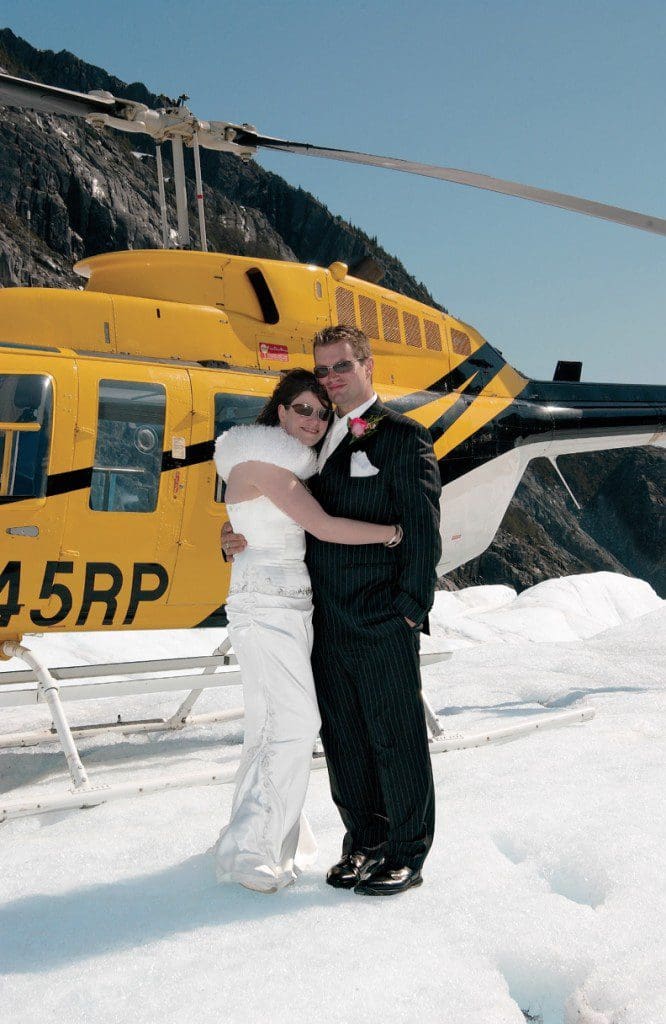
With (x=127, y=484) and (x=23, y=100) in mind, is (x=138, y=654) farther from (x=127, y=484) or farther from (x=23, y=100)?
(x=23, y=100)

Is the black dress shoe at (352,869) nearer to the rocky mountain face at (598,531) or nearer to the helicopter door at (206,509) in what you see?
the helicopter door at (206,509)

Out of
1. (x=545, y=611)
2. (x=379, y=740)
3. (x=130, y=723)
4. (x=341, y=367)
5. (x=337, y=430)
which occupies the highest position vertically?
(x=341, y=367)

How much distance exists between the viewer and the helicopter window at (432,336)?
7137 mm

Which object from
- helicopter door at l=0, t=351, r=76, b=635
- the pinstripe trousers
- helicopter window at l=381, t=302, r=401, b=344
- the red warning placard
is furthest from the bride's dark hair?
helicopter window at l=381, t=302, r=401, b=344

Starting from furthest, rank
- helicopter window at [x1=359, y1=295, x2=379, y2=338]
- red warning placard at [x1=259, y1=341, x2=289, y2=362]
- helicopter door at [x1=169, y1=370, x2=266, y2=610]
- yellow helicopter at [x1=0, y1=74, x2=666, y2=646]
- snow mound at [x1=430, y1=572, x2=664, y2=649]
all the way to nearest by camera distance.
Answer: snow mound at [x1=430, y1=572, x2=664, y2=649]
helicopter window at [x1=359, y1=295, x2=379, y2=338]
red warning placard at [x1=259, y1=341, x2=289, y2=362]
helicopter door at [x1=169, y1=370, x2=266, y2=610]
yellow helicopter at [x1=0, y1=74, x2=666, y2=646]

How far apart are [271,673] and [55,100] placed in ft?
14.9

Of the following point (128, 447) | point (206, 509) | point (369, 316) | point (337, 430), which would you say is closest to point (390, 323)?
point (369, 316)

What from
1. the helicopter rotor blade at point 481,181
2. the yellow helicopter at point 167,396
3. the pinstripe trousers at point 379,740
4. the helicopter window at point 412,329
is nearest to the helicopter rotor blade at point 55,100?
the yellow helicopter at point 167,396

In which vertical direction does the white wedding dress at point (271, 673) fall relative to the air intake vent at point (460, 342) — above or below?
below

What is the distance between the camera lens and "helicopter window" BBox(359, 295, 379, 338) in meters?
6.74

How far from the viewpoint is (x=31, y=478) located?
485 cm

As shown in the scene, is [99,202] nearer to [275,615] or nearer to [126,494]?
[126,494]

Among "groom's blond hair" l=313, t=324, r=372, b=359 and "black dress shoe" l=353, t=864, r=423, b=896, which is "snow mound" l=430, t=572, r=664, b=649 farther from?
"groom's blond hair" l=313, t=324, r=372, b=359

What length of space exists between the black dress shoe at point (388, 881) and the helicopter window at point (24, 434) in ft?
9.45
